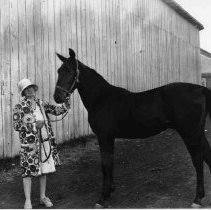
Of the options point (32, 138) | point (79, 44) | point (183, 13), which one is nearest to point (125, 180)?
point (32, 138)

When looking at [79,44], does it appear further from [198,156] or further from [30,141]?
[198,156]

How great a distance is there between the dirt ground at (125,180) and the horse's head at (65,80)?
1507mm

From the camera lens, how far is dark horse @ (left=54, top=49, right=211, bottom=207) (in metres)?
4.77

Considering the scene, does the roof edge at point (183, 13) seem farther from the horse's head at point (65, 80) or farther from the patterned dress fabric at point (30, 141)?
the patterned dress fabric at point (30, 141)

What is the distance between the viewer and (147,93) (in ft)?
16.4

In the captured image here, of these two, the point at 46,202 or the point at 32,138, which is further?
the point at 46,202

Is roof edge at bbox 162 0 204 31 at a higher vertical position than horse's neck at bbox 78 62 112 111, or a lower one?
higher

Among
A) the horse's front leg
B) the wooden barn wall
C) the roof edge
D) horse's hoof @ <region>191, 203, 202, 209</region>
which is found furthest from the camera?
the roof edge

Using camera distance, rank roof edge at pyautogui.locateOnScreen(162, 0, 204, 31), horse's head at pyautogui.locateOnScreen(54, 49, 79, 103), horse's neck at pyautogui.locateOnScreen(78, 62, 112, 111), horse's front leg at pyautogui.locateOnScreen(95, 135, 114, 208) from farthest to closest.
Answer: roof edge at pyautogui.locateOnScreen(162, 0, 204, 31) → horse's neck at pyautogui.locateOnScreen(78, 62, 112, 111) → horse's front leg at pyautogui.locateOnScreen(95, 135, 114, 208) → horse's head at pyautogui.locateOnScreen(54, 49, 79, 103)

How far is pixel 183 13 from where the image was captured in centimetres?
1795

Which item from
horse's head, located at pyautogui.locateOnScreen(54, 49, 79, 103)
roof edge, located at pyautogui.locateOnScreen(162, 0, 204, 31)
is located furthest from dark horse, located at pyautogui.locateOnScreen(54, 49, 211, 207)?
roof edge, located at pyautogui.locateOnScreen(162, 0, 204, 31)

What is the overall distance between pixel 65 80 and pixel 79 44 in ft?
16.1

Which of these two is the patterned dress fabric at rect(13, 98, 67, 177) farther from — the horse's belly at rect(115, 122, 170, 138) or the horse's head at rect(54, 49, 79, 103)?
the horse's belly at rect(115, 122, 170, 138)

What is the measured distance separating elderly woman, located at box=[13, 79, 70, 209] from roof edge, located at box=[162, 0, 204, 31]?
11858mm
